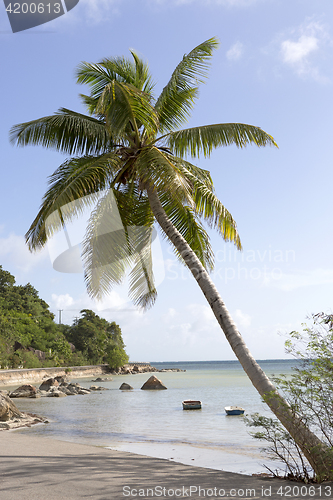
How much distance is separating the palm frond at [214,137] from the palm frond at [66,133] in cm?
176

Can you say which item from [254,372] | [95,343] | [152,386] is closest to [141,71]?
[254,372]

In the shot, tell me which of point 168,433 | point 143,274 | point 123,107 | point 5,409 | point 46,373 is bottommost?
point 46,373

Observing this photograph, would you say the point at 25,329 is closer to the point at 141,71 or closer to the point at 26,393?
the point at 26,393

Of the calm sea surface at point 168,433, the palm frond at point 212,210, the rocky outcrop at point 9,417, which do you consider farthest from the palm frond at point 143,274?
the rocky outcrop at point 9,417

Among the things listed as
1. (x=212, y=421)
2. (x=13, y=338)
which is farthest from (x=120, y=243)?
(x=13, y=338)

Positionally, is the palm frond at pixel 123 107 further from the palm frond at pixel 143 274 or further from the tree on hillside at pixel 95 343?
the tree on hillside at pixel 95 343

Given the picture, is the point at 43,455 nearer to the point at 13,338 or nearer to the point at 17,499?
the point at 17,499

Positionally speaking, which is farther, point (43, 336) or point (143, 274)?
point (43, 336)

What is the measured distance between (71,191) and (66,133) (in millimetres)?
2463

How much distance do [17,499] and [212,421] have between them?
14857mm

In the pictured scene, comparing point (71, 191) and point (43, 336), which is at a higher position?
point (71, 191)

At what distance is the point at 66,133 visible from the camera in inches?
401

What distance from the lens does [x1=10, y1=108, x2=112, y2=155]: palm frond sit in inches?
388

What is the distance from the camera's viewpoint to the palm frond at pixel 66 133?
32.4 ft
